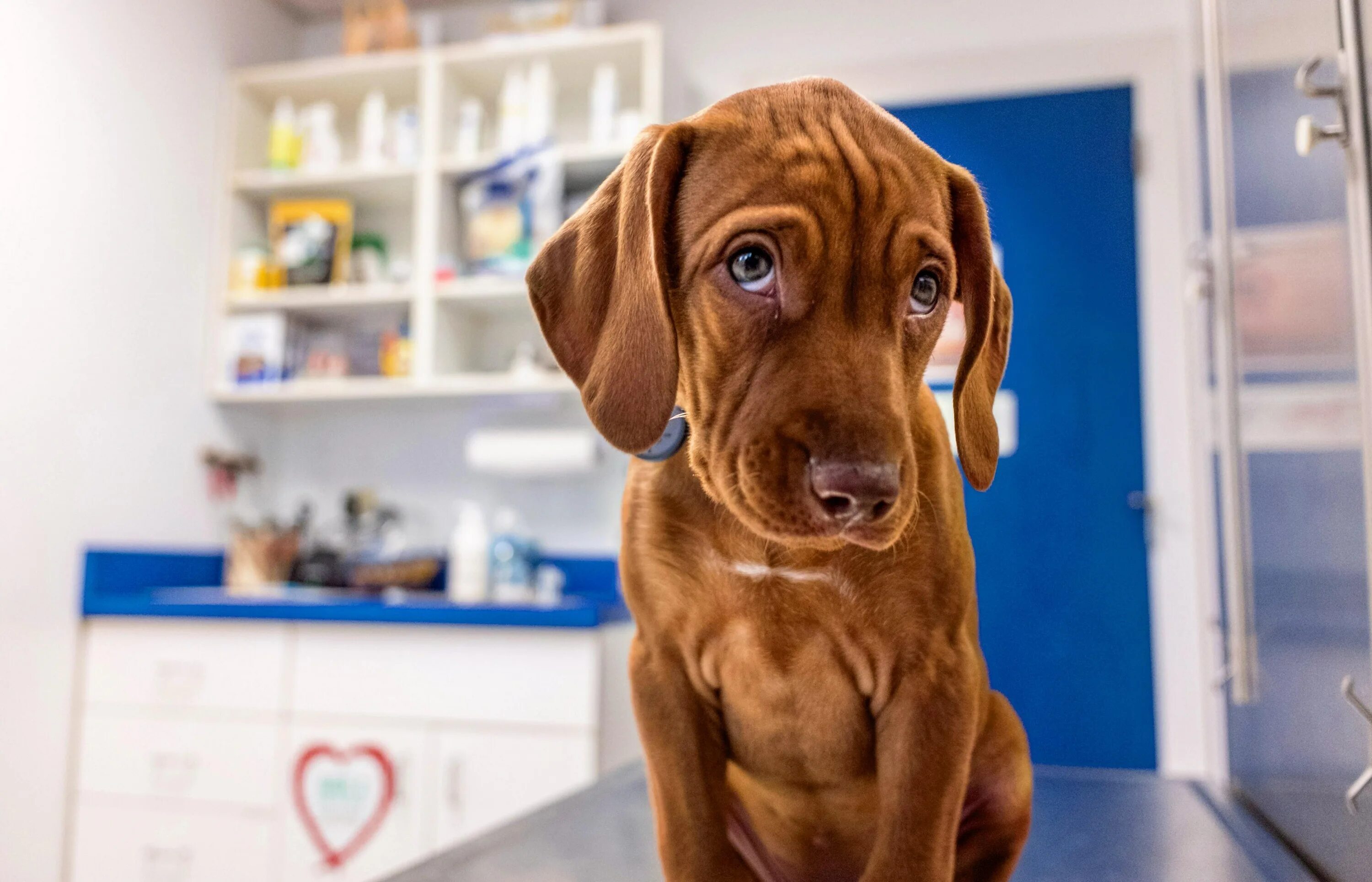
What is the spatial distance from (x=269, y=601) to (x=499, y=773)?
25.2 inches

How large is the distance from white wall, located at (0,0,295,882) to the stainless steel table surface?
167 centimetres

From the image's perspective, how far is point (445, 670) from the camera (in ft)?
6.48

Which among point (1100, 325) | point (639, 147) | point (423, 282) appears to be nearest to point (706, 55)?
point (423, 282)

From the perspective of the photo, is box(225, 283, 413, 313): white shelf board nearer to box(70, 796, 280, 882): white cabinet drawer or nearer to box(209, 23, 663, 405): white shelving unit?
box(209, 23, 663, 405): white shelving unit

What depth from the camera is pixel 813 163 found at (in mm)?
378

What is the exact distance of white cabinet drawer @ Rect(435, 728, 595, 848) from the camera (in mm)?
1900

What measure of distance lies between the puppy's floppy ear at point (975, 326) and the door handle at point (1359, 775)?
0.46 m

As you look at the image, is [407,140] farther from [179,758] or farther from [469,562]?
[179,758]

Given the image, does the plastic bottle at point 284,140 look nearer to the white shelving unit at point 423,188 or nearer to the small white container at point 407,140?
the white shelving unit at point 423,188

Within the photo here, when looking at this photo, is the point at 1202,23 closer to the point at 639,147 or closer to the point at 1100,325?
the point at 1100,325

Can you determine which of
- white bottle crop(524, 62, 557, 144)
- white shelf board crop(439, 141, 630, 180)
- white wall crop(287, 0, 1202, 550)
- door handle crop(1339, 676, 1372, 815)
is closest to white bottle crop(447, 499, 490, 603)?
white wall crop(287, 0, 1202, 550)

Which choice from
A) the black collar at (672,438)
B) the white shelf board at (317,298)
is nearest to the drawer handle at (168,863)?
the white shelf board at (317,298)

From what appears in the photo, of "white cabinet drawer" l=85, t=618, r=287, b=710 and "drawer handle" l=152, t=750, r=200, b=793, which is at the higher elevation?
"white cabinet drawer" l=85, t=618, r=287, b=710

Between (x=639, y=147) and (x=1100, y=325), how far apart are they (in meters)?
1.79
